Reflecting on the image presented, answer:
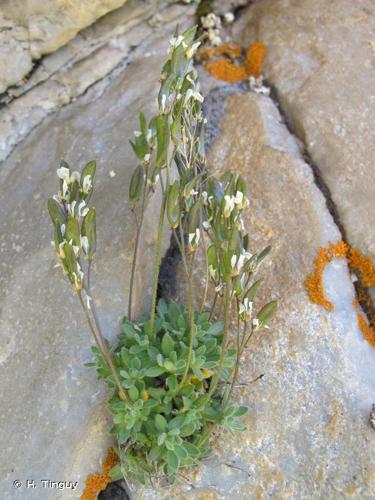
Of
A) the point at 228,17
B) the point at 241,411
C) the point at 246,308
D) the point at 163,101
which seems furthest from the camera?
the point at 228,17

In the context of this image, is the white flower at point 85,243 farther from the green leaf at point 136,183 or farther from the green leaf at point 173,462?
the green leaf at point 173,462

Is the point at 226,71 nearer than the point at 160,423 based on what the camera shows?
No

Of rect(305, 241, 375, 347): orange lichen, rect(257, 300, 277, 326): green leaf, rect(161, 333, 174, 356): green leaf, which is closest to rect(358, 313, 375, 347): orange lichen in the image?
rect(305, 241, 375, 347): orange lichen

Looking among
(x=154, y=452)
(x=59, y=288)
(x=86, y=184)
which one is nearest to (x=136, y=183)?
(x=86, y=184)

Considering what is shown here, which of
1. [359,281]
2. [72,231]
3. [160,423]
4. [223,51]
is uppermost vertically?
[72,231]

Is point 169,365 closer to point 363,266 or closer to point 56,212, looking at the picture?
point 56,212

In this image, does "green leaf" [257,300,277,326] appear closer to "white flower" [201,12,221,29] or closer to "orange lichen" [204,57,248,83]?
"orange lichen" [204,57,248,83]

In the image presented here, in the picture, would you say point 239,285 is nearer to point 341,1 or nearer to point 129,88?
point 129,88
